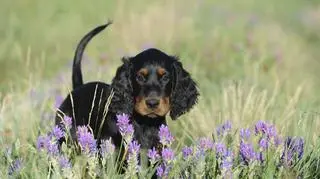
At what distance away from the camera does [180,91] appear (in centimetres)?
520

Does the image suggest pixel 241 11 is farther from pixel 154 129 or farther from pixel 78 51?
pixel 154 129

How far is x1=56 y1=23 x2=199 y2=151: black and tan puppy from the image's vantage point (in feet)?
15.3

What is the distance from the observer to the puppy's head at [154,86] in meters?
4.62

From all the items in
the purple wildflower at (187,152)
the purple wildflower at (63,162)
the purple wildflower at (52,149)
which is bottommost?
the purple wildflower at (63,162)

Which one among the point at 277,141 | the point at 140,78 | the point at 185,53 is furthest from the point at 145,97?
the point at 185,53

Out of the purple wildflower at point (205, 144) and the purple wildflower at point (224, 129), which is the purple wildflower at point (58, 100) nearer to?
the purple wildflower at point (224, 129)

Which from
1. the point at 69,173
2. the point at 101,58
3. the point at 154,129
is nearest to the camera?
the point at 69,173

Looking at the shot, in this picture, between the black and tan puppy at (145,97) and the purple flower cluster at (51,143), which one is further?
the black and tan puppy at (145,97)

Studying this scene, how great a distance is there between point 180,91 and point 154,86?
0.49 m

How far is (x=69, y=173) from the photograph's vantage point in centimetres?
351

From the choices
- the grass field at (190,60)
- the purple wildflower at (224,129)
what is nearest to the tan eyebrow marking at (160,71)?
the grass field at (190,60)

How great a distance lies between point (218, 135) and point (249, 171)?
453 millimetres

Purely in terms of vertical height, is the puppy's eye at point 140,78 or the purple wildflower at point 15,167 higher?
the puppy's eye at point 140,78

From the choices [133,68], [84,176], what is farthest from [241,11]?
[84,176]
